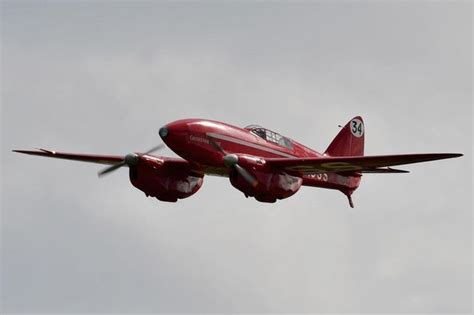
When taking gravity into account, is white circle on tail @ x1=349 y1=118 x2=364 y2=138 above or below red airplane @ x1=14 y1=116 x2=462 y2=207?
above

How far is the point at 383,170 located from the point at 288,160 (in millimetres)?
5285

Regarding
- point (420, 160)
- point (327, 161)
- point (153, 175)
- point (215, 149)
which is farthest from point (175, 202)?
point (420, 160)

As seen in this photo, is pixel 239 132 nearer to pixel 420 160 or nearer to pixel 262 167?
pixel 262 167

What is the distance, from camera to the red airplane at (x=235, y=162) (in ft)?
118

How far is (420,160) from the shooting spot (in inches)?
1358

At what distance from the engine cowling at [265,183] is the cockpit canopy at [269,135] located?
2315 mm

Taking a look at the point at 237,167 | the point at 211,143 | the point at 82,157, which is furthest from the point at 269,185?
the point at 82,157

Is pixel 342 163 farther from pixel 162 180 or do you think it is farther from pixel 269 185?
pixel 162 180

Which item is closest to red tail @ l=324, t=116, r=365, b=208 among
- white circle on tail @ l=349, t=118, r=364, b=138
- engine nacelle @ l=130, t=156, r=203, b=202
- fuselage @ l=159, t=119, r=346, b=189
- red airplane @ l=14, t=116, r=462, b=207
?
white circle on tail @ l=349, t=118, r=364, b=138

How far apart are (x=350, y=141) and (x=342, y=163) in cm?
1010

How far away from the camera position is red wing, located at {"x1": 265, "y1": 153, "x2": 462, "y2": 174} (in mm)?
35031

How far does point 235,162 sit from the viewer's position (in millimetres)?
35719

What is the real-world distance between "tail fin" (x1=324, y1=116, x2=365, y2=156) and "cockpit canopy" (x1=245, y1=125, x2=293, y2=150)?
Answer: 6361 mm

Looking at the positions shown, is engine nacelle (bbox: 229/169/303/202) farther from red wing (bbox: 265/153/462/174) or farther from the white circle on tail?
Answer: the white circle on tail
